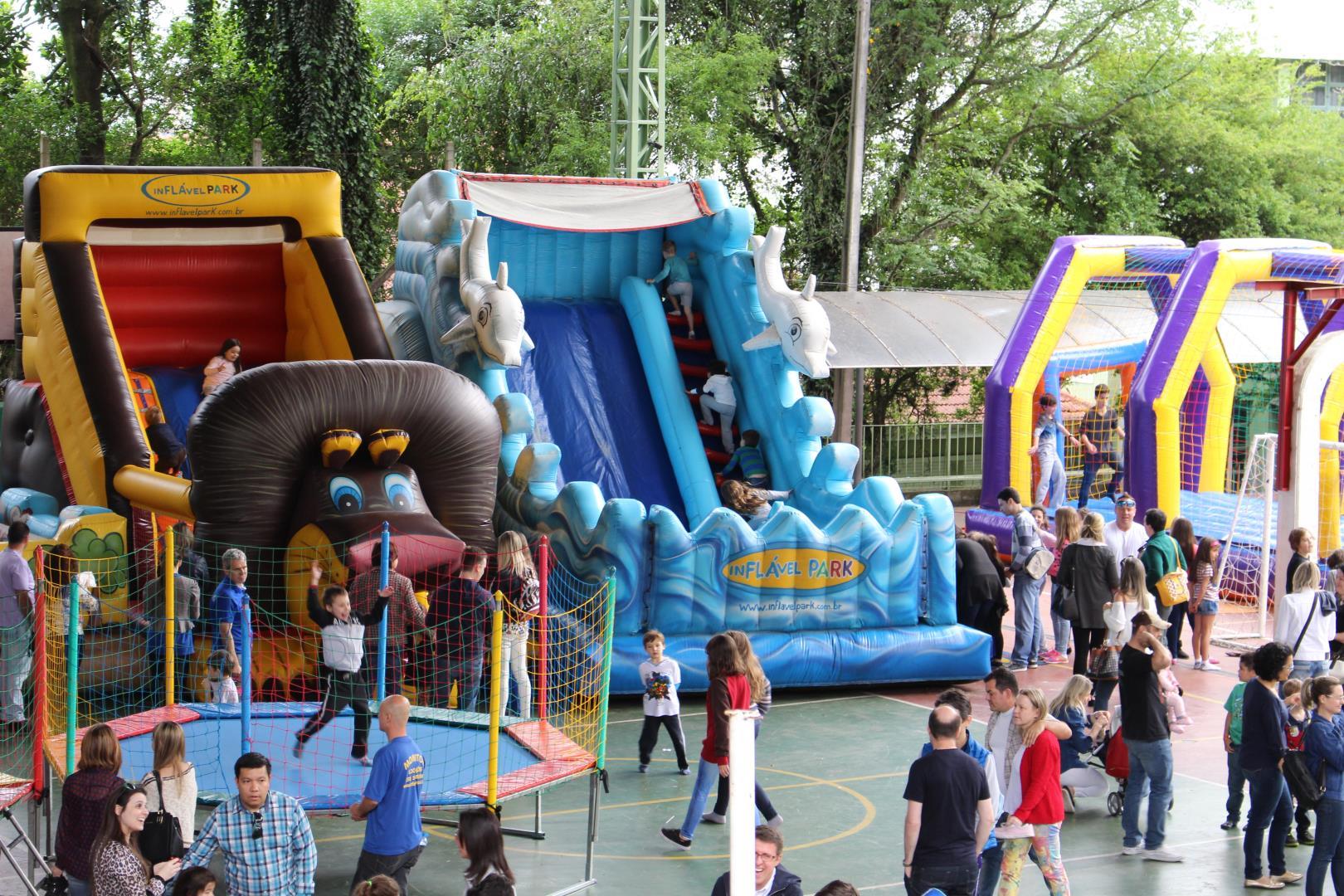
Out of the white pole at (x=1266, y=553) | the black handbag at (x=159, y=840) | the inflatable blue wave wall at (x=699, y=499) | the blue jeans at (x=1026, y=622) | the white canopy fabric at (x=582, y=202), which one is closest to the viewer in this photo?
the black handbag at (x=159, y=840)

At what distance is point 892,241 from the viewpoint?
24.9 metres

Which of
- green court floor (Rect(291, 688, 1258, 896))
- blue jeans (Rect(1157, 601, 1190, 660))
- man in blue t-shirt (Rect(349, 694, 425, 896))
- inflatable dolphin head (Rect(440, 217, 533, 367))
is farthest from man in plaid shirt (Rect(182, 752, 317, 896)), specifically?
blue jeans (Rect(1157, 601, 1190, 660))

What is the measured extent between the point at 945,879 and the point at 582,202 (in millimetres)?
→ 9026

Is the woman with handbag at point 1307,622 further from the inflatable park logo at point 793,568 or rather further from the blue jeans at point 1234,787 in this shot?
the inflatable park logo at point 793,568

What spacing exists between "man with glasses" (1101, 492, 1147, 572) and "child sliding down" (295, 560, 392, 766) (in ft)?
19.0

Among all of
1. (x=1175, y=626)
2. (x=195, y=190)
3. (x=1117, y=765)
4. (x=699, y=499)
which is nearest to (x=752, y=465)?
(x=699, y=499)

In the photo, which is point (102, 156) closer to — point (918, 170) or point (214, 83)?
point (214, 83)

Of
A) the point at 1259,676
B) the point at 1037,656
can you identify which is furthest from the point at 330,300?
the point at 1259,676

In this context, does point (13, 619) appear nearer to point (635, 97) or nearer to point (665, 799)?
point (665, 799)

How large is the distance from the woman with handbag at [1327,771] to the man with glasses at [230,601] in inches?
219

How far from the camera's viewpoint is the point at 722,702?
7.77 m

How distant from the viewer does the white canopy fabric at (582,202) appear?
1388 centimetres

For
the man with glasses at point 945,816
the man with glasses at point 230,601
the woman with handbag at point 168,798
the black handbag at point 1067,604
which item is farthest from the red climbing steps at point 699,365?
the woman with handbag at point 168,798

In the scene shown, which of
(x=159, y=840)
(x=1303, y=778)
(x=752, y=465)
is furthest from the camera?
(x=752, y=465)
